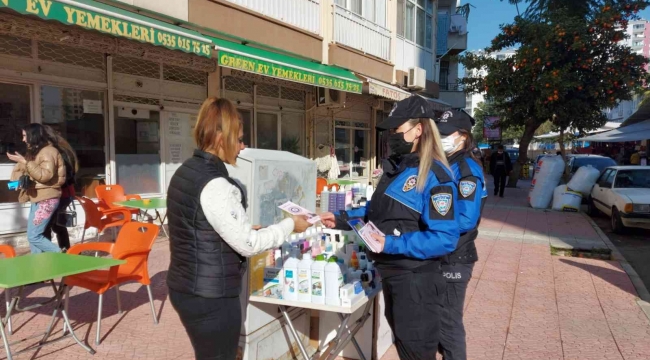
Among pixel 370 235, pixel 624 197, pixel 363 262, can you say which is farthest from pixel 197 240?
pixel 624 197

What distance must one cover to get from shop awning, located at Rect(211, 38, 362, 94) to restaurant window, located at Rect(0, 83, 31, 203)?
116 inches

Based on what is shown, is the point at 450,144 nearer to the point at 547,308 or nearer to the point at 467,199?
the point at 467,199

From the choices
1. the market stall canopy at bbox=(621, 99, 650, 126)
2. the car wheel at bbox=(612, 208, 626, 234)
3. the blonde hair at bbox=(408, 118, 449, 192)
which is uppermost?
the market stall canopy at bbox=(621, 99, 650, 126)

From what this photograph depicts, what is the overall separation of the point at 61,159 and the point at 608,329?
584 centimetres

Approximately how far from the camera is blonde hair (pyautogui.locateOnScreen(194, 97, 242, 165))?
86.7 inches

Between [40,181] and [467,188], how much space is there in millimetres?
4370

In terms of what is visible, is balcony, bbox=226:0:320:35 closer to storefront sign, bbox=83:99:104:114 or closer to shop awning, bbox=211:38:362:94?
shop awning, bbox=211:38:362:94

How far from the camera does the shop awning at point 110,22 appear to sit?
16.9 feet

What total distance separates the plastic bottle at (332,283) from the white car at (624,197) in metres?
9.10

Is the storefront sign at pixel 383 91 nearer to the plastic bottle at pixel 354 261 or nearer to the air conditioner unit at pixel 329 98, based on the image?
the air conditioner unit at pixel 329 98

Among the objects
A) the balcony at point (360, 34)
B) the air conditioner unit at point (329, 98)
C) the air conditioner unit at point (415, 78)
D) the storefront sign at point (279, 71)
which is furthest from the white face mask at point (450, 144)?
the air conditioner unit at point (415, 78)

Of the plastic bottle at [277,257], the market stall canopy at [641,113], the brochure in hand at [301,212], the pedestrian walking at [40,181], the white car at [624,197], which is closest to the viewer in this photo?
the brochure in hand at [301,212]

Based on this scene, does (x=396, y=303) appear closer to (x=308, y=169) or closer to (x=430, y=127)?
(x=430, y=127)

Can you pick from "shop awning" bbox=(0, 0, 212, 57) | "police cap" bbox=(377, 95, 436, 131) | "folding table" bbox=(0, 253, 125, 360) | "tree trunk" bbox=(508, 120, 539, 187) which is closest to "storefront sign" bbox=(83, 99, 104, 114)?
"shop awning" bbox=(0, 0, 212, 57)
